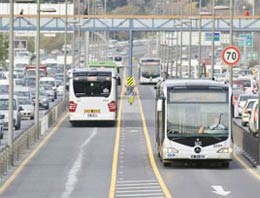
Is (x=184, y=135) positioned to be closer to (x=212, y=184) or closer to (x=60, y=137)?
(x=212, y=184)

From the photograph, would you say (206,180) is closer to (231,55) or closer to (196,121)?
(196,121)

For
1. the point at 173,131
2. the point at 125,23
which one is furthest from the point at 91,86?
the point at 125,23

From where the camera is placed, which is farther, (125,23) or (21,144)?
(125,23)

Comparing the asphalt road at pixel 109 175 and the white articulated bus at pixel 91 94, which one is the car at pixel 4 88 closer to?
the white articulated bus at pixel 91 94

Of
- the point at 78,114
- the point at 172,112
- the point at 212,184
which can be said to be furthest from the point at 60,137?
the point at 212,184

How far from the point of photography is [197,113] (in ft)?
122

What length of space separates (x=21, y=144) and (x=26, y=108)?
80.5 ft

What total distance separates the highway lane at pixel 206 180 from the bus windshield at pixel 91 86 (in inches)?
633

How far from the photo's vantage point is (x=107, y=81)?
5888 centimetres

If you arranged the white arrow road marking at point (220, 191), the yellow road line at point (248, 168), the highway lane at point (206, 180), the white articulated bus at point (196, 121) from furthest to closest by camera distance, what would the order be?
the white articulated bus at point (196, 121)
the yellow road line at point (248, 168)
the highway lane at point (206, 180)
the white arrow road marking at point (220, 191)

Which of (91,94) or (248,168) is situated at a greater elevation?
(91,94)

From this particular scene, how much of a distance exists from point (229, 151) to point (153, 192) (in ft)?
23.3

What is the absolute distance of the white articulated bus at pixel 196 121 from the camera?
121 ft

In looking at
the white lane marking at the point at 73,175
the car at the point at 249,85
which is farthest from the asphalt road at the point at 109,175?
the car at the point at 249,85
